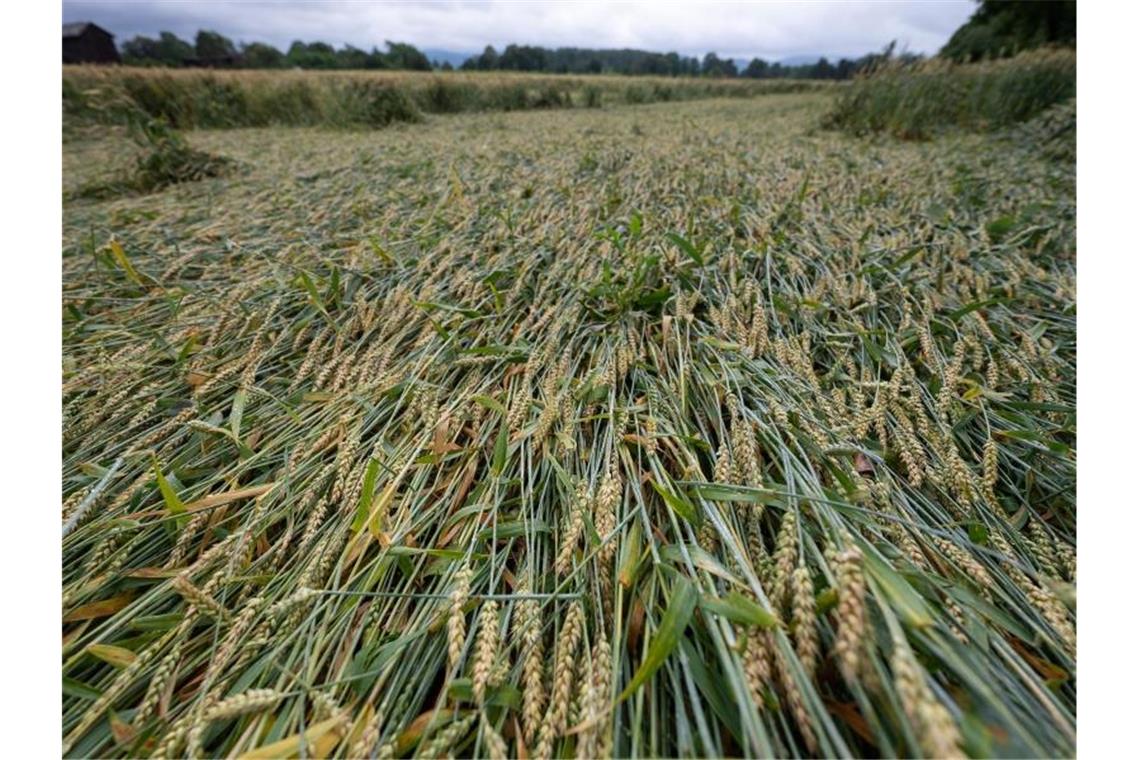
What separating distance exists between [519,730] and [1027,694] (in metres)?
0.67

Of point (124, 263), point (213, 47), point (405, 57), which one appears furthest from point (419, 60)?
point (124, 263)

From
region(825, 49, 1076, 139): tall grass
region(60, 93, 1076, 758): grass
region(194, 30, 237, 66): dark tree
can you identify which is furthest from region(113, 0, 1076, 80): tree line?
region(60, 93, 1076, 758): grass

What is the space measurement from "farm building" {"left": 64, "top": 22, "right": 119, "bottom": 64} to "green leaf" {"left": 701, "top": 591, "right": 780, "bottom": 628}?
39.7 meters

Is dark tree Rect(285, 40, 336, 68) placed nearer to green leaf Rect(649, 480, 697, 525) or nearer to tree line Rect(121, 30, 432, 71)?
tree line Rect(121, 30, 432, 71)

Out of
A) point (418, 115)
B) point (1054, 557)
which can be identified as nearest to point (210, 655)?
point (1054, 557)

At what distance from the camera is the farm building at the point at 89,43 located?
89.2 ft

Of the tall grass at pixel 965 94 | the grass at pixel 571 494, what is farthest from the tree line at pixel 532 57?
the grass at pixel 571 494

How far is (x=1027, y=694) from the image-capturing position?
2.06 feet

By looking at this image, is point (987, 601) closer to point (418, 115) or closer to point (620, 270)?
point (620, 270)

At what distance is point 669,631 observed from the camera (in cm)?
65

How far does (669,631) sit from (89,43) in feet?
152

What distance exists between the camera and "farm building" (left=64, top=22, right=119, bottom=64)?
27.2 meters

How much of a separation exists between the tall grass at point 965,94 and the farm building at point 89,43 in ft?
123

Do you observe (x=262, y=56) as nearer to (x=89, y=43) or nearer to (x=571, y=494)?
(x=89, y=43)
